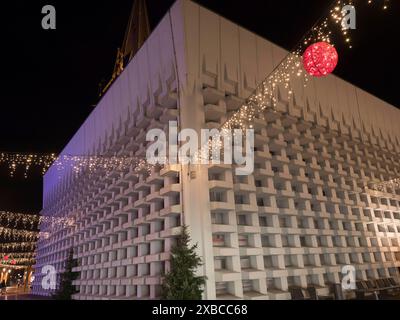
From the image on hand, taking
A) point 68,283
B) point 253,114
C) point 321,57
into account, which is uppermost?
point 253,114

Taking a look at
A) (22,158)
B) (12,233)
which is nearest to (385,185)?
(22,158)

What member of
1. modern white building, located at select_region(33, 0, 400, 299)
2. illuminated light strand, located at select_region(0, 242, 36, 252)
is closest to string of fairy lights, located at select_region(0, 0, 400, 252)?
modern white building, located at select_region(33, 0, 400, 299)

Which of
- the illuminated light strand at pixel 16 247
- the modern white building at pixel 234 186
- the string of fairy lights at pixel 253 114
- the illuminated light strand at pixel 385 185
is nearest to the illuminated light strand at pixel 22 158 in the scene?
the string of fairy lights at pixel 253 114

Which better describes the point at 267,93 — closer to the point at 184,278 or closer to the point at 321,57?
the point at 321,57

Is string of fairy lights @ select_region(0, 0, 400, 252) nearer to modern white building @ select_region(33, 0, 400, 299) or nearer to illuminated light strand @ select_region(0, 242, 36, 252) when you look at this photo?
modern white building @ select_region(33, 0, 400, 299)

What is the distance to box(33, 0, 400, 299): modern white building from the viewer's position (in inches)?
448

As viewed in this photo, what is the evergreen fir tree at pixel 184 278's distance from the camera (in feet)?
29.8

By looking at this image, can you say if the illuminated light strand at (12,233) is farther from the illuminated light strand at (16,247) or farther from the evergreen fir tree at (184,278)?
the evergreen fir tree at (184,278)

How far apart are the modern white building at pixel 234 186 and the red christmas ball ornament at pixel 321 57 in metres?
5.33

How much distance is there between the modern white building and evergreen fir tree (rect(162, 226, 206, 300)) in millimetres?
525

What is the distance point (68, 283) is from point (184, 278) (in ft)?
40.6

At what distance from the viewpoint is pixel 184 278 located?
923cm

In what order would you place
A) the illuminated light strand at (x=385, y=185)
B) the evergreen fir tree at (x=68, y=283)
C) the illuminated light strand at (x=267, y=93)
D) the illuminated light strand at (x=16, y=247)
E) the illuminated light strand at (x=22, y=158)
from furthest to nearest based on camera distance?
the illuminated light strand at (x=16, y=247), the evergreen fir tree at (x=68, y=283), the illuminated light strand at (x=385, y=185), the illuminated light strand at (x=22, y=158), the illuminated light strand at (x=267, y=93)
